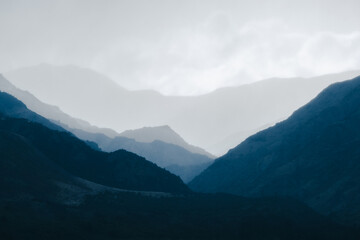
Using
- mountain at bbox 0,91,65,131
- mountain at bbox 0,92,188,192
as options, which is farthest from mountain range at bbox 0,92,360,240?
mountain at bbox 0,91,65,131

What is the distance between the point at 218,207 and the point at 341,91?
70161mm

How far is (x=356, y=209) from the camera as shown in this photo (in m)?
62.5

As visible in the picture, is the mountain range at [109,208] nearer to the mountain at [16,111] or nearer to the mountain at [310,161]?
the mountain at [310,161]

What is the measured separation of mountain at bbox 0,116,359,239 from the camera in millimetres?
43000

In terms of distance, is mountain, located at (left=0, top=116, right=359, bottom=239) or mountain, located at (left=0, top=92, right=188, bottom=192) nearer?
mountain, located at (left=0, top=116, right=359, bottom=239)

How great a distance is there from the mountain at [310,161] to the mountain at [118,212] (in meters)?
9.33

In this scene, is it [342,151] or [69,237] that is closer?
[69,237]

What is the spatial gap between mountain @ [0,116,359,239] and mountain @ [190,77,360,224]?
9329mm

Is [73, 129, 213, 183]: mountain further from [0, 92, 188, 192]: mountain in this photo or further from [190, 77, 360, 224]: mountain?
[0, 92, 188, 192]: mountain

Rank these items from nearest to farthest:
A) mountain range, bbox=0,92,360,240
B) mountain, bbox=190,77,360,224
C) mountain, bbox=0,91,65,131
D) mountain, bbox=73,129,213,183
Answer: mountain range, bbox=0,92,360,240
mountain, bbox=190,77,360,224
mountain, bbox=0,91,65,131
mountain, bbox=73,129,213,183

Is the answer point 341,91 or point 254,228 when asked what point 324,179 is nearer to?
point 254,228

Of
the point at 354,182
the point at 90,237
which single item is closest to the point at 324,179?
the point at 354,182

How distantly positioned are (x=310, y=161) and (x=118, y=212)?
180ft

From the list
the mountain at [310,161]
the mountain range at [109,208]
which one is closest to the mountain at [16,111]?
the mountain range at [109,208]
